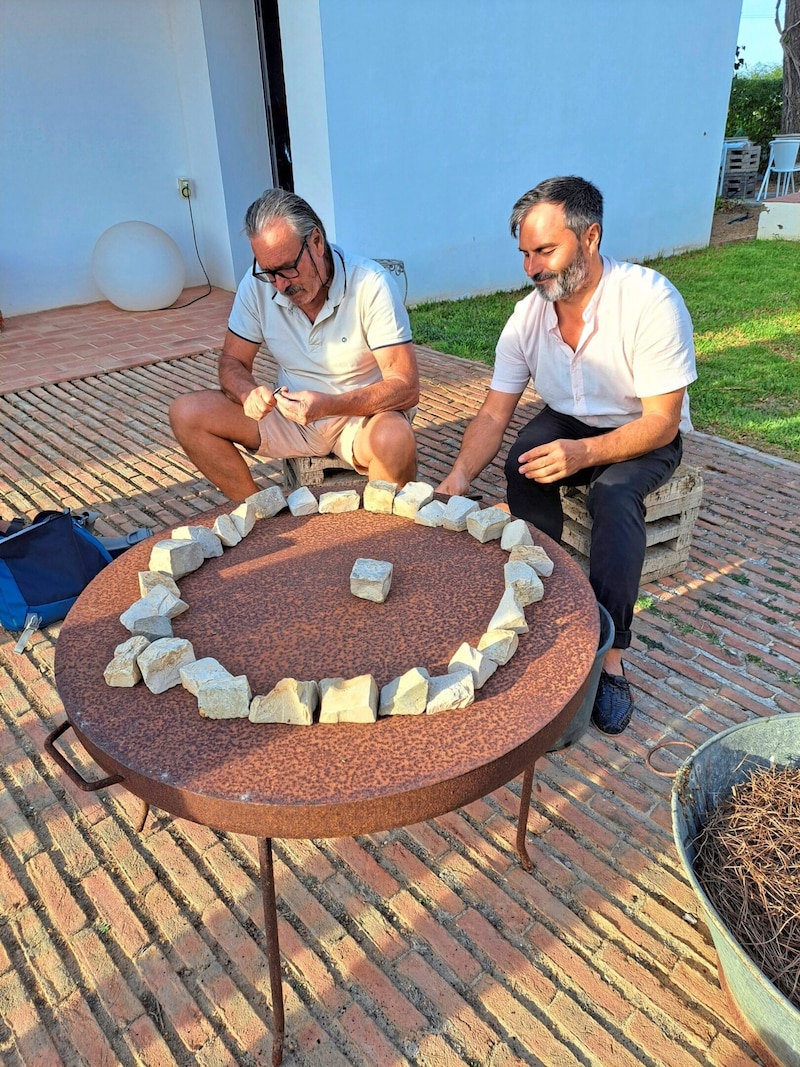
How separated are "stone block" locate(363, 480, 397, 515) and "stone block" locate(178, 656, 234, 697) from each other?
0.81 m

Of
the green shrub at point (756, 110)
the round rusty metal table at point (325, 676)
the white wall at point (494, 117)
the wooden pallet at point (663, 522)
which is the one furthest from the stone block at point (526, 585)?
the green shrub at point (756, 110)

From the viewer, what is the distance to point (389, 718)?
136cm

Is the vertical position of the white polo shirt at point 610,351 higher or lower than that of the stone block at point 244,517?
higher

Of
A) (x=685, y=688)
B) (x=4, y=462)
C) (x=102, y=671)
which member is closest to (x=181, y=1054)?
(x=102, y=671)

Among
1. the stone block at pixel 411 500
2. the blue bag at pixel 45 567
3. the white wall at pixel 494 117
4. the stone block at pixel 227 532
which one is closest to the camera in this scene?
the stone block at pixel 227 532

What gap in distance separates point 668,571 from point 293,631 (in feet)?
6.55

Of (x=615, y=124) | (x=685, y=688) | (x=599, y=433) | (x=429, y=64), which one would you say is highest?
(x=429, y=64)

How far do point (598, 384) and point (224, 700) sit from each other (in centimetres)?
185

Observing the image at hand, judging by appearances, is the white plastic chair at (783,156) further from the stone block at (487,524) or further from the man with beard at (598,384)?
the stone block at (487,524)

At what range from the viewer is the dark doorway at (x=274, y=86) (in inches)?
278

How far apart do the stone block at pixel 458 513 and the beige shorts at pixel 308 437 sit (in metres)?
1.05

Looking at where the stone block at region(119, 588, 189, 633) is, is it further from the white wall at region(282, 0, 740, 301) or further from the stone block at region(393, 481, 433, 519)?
the white wall at region(282, 0, 740, 301)

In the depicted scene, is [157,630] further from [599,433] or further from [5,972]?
[599,433]

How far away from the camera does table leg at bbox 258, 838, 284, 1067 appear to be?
143 centimetres
